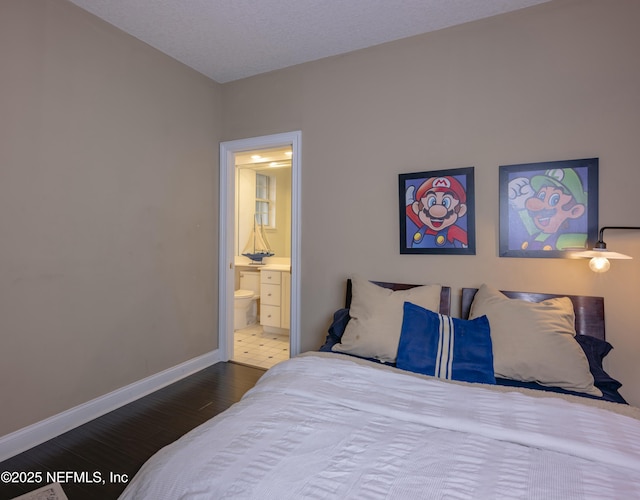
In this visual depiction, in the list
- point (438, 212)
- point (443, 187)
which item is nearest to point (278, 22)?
point (443, 187)

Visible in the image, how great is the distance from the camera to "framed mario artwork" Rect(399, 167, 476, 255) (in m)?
2.39

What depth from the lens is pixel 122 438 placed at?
2.14 meters

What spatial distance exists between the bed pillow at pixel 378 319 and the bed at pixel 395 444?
43 centimetres

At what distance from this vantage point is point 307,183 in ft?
9.82

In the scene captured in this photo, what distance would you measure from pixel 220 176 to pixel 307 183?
1.02m

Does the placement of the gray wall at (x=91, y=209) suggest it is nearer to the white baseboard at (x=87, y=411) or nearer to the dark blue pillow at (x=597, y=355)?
the white baseboard at (x=87, y=411)

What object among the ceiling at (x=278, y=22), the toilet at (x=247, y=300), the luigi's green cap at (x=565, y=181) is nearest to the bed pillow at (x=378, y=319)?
the luigi's green cap at (x=565, y=181)

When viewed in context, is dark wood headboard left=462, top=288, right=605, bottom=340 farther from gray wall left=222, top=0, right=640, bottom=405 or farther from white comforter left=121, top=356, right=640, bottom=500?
white comforter left=121, top=356, right=640, bottom=500

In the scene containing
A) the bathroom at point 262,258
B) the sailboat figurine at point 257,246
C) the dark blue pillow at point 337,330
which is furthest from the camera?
the sailboat figurine at point 257,246

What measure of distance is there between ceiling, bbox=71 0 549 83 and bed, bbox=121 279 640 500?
2.23m

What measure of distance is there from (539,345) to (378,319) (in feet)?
2.79

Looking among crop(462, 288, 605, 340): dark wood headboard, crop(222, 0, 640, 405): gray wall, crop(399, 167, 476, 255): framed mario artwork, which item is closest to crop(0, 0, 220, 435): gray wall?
crop(222, 0, 640, 405): gray wall

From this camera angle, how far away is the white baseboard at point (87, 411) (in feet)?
6.47

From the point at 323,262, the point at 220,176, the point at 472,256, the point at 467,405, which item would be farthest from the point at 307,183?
the point at 467,405
